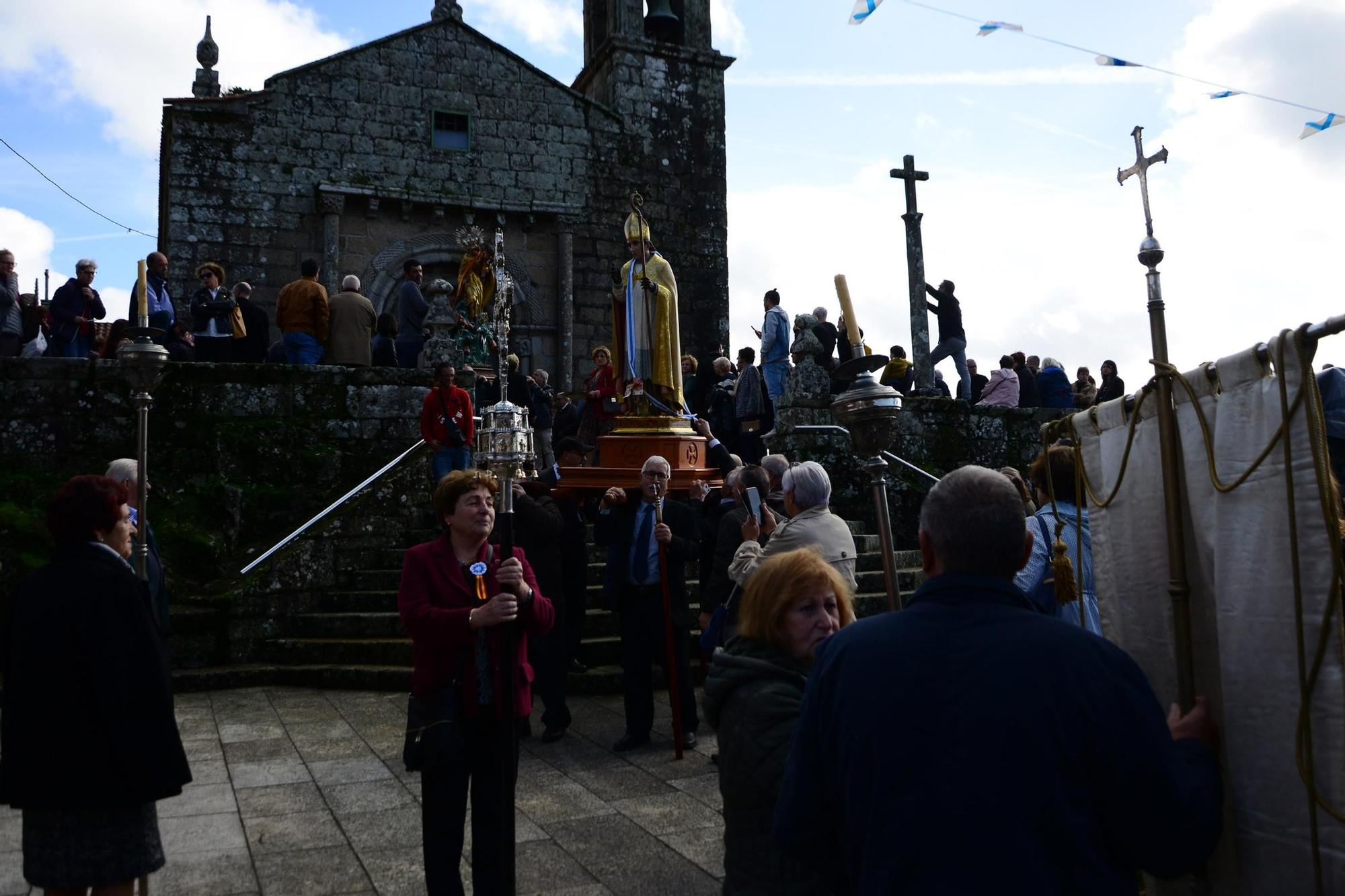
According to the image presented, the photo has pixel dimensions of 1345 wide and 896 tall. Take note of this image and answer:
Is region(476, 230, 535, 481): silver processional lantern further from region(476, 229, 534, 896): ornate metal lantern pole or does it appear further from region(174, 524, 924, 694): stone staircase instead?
region(174, 524, 924, 694): stone staircase

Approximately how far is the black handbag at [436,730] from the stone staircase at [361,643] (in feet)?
15.3

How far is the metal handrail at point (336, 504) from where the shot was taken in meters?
9.77

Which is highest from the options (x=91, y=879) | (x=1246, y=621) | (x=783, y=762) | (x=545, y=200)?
(x=545, y=200)

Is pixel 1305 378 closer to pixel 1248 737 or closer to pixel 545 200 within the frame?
pixel 1248 737

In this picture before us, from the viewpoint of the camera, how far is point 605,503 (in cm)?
761

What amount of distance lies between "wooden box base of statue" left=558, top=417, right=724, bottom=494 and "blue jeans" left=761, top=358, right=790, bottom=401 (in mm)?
2320

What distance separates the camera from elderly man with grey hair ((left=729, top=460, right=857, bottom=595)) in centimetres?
511

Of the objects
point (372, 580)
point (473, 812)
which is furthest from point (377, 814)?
point (372, 580)

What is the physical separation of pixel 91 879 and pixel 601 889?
200 centimetres

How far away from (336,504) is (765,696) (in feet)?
27.9

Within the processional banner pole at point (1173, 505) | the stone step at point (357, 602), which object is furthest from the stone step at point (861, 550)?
the processional banner pole at point (1173, 505)

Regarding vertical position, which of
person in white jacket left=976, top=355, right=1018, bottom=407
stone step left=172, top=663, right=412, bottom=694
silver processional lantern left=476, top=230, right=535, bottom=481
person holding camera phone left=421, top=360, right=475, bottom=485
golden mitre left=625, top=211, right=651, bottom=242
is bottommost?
stone step left=172, top=663, right=412, bottom=694

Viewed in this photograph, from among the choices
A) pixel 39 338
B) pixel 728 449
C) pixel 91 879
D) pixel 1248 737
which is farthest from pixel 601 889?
pixel 39 338

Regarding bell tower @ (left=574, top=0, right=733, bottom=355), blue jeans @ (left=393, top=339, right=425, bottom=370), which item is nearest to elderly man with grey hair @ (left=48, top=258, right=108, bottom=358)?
blue jeans @ (left=393, top=339, right=425, bottom=370)
